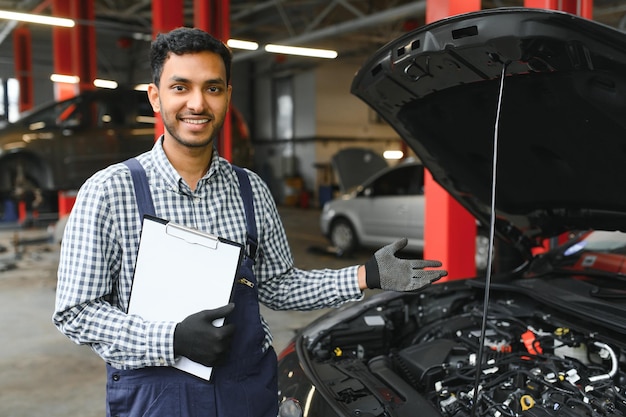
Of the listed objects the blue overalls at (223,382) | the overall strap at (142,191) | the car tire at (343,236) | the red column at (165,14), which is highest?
the red column at (165,14)

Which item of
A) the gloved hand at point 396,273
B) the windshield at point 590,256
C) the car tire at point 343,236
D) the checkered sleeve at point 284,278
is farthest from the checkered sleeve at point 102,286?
the car tire at point 343,236

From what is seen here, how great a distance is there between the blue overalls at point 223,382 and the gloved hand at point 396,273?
316 millimetres

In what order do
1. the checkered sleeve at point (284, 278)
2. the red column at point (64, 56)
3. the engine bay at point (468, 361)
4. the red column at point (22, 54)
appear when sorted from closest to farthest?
1. the checkered sleeve at point (284, 278)
2. the engine bay at point (468, 361)
3. the red column at point (64, 56)
4. the red column at point (22, 54)

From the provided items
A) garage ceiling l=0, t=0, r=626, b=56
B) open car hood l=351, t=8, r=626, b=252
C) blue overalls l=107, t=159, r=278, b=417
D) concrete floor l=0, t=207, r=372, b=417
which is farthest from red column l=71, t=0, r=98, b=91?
blue overalls l=107, t=159, r=278, b=417

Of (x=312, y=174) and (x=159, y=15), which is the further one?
(x=312, y=174)

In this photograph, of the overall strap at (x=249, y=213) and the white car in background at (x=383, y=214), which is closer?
the overall strap at (x=249, y=213)

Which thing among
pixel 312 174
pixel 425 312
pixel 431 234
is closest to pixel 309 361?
pixel 425 312

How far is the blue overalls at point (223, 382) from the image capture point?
1.26m

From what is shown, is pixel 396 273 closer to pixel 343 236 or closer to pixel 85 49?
pixel 343 236

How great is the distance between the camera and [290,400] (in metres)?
1.85

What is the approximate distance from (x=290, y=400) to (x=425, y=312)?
3.12 feet

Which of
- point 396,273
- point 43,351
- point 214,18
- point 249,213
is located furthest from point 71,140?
point 396,273

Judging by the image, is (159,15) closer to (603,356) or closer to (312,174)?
(603,356)

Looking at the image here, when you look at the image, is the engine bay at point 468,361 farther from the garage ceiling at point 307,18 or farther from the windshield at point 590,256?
the garage ceiling at point 307,18
